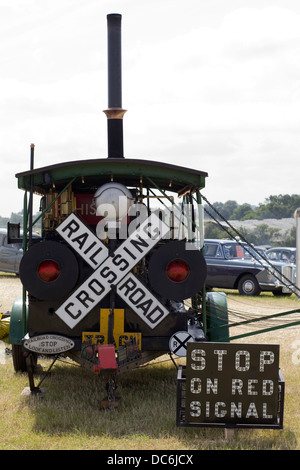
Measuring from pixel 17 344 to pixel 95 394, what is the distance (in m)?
1.44

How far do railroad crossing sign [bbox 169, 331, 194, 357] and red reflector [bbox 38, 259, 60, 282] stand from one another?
5.04ft

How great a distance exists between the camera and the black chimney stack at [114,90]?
12.0 metres

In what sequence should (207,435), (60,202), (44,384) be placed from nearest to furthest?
(207,435) → (44,384) → (60,202)

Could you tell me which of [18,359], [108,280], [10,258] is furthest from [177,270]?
[10,258]

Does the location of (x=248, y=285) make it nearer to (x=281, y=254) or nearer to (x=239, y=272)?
(x=239, y=272)

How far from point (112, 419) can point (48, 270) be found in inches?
72.9

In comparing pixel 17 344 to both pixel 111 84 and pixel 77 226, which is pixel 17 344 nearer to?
pixel 77 226

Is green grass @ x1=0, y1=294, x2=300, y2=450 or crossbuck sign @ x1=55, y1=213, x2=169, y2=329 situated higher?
crossbuck sign @ x1=55, y1=213, x2=169, y2=329

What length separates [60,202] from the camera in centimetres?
1001

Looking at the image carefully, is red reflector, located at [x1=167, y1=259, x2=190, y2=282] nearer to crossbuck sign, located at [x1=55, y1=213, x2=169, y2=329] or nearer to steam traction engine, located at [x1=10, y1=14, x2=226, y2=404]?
steam traction engine, located at [x1=10, y1=14, x2=226, y2=404]

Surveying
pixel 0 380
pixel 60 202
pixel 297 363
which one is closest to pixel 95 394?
pixel 0 380

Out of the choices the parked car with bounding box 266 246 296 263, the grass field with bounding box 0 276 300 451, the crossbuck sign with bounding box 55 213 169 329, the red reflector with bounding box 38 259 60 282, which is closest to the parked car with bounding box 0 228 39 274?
the parked car with bounding box 266 246 296 263

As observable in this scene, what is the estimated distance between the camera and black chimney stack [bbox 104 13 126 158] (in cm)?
1203

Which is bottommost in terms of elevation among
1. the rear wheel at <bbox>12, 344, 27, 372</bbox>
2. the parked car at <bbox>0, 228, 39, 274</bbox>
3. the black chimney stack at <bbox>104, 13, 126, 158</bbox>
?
the rear wheel at <bbox>12, 344, 27, 372</bbox>
